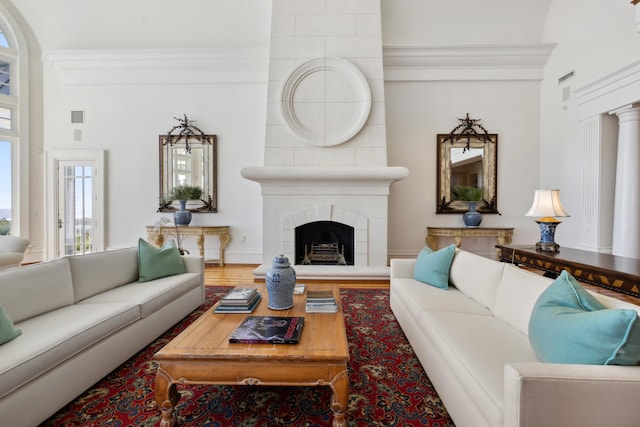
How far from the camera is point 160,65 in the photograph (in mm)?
5539

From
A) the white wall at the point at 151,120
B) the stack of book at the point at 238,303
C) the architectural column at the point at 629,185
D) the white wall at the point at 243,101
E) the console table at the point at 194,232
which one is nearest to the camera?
the stack of book at the point at 238,303

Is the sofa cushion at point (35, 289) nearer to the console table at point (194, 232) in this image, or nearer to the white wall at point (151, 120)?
the console table at point (194, 232)

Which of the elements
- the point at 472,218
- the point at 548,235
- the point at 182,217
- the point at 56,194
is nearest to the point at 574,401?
the point at 548,235

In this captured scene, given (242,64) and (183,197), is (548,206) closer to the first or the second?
(242,64)

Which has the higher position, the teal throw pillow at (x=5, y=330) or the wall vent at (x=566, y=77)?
the wall vent at (x=566, y=77)

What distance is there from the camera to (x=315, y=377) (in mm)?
1536

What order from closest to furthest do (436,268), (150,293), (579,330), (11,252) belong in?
(579,330) → (150,293) → (436,268) → (11,252)

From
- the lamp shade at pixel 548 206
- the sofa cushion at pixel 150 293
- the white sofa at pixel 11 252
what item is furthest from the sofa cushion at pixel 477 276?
the white sofa at pixel 11 252

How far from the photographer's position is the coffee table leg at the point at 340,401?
1500 millimetres

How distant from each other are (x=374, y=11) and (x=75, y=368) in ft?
18.3

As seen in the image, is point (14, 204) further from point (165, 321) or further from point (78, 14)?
point (165, 321)

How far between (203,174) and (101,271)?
127 inches

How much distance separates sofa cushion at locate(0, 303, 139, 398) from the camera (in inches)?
56.1

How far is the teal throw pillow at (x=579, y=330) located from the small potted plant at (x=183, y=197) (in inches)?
201
